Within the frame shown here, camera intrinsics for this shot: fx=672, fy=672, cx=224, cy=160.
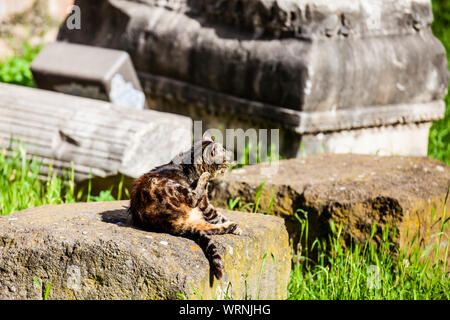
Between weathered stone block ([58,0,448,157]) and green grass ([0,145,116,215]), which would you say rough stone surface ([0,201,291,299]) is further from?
weathered stone block ([58,0,448,157])

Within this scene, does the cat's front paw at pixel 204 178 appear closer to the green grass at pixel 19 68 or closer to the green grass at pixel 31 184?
the green grass at pixel 31 184

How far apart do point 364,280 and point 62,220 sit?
1.54 meters

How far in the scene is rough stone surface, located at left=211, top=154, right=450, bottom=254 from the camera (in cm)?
369

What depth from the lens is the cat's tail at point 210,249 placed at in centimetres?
271

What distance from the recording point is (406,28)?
5.48 metres

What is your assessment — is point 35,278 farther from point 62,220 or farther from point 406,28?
point 406,28

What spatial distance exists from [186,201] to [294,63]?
7.84 feet

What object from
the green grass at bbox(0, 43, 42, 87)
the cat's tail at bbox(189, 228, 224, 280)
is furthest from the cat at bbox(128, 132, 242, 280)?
the green grass at bbox(0, 43, 42, 87)

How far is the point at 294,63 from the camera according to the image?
498 cm

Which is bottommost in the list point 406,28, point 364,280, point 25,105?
point 364,280

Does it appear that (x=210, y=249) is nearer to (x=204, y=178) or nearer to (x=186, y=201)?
(x=186, y=201)

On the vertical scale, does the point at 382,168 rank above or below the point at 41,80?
below

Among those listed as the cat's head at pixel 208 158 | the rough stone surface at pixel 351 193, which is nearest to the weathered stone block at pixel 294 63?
the rough stone surface at pixel 351 193
